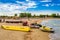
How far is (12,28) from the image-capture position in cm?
1770

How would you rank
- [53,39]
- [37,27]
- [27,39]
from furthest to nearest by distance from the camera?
[37,27]
[53,39]
[27,39]

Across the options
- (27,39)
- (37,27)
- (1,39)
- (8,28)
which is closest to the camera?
(1,39)

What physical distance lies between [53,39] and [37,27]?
696 cm

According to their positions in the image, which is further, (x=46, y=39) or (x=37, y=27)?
(x=37, y=27)

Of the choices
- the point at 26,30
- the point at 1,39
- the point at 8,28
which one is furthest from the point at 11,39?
the point at 8,28

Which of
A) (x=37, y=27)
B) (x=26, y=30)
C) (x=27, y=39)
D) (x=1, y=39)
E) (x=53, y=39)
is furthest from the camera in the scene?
(x=37, y=27)

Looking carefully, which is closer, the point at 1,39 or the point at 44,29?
the point at 1,39

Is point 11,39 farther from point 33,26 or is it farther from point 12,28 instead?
point 33,26

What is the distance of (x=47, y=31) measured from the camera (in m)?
17.4

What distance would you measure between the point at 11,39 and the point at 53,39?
3237 millimetres

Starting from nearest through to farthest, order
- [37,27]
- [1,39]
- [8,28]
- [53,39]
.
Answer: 1. [1,39]
2. [53,39]
3. [8,28]
4. [37,27]

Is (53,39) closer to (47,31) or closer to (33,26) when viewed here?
(47,31)

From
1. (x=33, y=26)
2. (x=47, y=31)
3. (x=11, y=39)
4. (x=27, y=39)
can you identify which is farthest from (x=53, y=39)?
(x=33, y=26)

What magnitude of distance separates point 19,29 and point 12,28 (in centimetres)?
96
